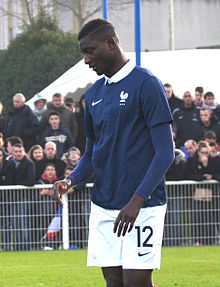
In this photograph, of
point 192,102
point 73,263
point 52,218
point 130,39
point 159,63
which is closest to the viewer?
point 73,263

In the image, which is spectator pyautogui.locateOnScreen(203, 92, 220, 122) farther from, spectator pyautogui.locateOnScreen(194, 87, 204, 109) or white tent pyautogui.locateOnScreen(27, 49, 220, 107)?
white tent pyautogui.locateOnScreen(27, 49, 220, 107)

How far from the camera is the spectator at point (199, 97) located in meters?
19.1

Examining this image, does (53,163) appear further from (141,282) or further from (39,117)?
(141,282)

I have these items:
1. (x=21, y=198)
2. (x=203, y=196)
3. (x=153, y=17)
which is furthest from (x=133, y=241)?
(x=153, y=17)

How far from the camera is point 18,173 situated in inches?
667

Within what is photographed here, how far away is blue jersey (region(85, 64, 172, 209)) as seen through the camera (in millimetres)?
6539

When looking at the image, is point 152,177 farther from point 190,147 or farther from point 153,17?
point 153,17

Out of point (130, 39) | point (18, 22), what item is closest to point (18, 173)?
point (130, 39)

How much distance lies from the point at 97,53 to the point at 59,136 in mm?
11891

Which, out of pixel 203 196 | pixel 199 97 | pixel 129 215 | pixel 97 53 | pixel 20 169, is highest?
pixel 199 97

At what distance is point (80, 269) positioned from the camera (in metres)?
13.5

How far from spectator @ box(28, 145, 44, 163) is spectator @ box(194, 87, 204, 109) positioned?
3.39 metres

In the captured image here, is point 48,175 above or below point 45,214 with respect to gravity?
above

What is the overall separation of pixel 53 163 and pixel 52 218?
92 cm
